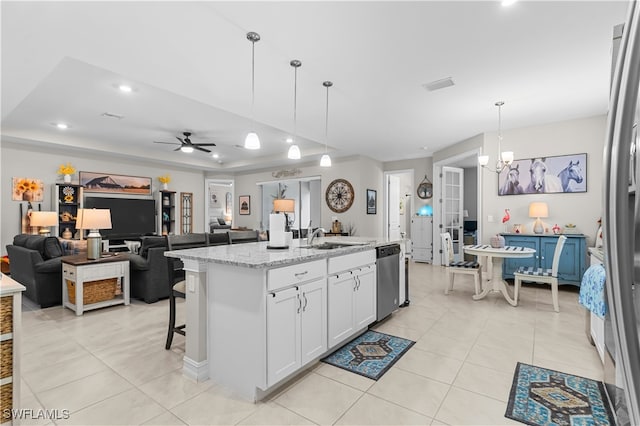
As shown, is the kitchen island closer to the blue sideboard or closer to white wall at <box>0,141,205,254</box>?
the blue sideboard

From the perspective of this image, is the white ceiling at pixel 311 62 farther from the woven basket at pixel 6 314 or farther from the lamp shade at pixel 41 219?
the woven basket at pixel 6 314

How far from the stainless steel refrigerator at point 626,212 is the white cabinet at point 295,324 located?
1735mm

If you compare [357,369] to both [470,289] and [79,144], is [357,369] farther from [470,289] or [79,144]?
[79,144]

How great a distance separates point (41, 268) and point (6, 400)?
2.84 m

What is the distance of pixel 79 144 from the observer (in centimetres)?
618

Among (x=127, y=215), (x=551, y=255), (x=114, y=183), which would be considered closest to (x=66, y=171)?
(x=114, y=183)

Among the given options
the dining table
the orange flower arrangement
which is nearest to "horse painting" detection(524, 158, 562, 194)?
the dining table

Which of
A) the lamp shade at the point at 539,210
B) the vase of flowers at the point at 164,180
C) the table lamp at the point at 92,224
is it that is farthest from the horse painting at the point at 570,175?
the vase of flowers at the point at 164,180

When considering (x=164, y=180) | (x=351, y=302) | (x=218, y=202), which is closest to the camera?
(x=351, y=302)

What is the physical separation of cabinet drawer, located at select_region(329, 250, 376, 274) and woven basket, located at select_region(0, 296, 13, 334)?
6.49 feet

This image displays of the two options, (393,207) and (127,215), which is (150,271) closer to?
(127,215)

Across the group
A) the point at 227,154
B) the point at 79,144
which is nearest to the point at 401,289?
the point at 227,154

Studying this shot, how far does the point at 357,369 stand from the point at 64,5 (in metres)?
3.37

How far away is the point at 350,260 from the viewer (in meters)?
2.87
